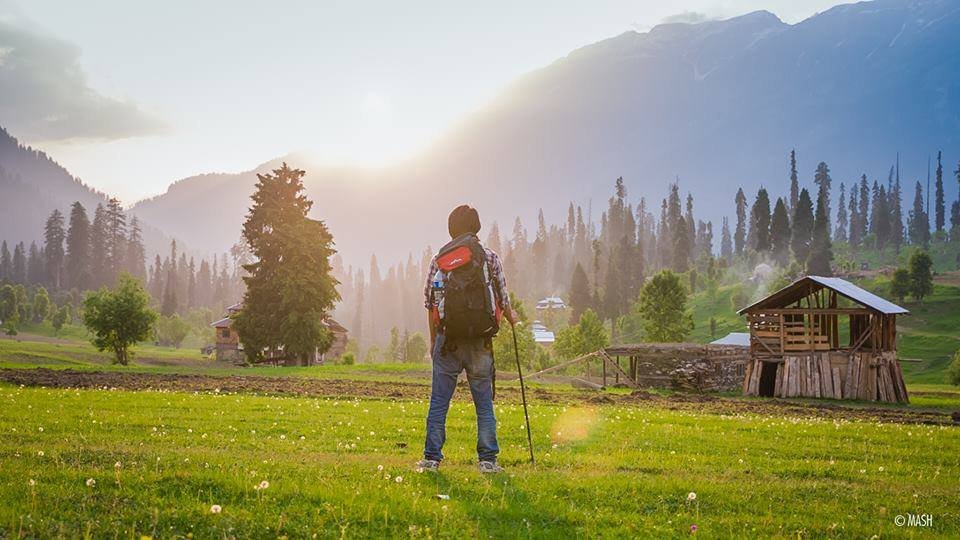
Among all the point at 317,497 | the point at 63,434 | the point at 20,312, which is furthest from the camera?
the point at 20,312

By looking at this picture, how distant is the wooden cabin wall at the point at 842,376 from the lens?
38875 millimetres

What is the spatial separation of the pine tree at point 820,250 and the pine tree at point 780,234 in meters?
5.66

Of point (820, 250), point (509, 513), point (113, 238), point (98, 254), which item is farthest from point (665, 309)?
point (113, 238)

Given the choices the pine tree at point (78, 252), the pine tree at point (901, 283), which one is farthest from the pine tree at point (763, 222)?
the pine tree at point (78, 252)

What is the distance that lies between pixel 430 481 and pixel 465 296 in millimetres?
2554

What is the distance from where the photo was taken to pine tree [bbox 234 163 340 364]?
55.9 m

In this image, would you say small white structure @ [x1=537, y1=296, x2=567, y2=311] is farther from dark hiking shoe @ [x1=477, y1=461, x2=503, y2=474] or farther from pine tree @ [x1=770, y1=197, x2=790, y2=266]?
dark hiking shoe @ [x1=477, y1=461, x2=503, y2=474]

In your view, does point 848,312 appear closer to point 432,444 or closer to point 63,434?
point 432,444

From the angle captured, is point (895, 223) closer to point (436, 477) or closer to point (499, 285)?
point (499, 285)

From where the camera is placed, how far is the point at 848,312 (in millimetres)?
39344

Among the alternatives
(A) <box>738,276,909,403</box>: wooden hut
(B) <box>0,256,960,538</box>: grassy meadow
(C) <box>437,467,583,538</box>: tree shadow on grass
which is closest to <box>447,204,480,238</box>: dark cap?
(B) <box>0,256,960,538</box>: grassy meadow

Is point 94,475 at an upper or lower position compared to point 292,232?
lower

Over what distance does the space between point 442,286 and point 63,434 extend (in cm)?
722

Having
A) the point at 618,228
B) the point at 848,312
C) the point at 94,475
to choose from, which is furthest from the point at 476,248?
the point at 618,228
